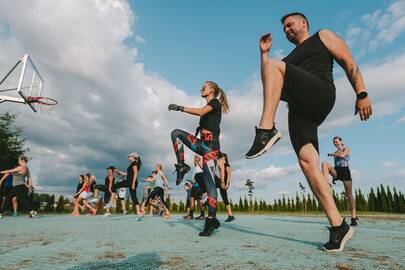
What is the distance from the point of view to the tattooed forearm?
8.00ft

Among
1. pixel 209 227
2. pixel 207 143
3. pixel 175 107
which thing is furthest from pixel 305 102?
pixel 209 227

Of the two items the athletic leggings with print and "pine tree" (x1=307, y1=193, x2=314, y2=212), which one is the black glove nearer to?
the athletic leggings with print

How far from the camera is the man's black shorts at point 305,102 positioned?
7.55 feet

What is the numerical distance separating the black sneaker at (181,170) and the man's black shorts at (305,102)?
170 centimetres

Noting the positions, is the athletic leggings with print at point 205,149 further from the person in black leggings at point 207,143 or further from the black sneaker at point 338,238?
the black sneaker at point 338,238

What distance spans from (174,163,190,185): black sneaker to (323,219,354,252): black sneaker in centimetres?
205

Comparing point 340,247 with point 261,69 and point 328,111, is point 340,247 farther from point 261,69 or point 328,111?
point 261,69

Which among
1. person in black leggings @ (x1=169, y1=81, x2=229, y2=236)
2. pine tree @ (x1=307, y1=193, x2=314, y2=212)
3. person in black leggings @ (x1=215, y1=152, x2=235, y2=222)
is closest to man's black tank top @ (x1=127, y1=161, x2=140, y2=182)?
person in black leggings @ (x1=215, y1=152, x2=235, y2=222)

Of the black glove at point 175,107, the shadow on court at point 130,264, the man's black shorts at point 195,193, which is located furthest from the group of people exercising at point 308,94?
the man's black shorts at point 195,193

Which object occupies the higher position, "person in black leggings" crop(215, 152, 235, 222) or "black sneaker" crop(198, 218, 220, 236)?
"person in black leggings" crop(215, 152, 235, 222)

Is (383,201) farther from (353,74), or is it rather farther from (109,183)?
(353,74)

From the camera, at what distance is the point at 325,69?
2.49 metres

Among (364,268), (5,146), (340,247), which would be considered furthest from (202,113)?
(5,146)

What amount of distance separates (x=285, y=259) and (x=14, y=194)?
1046 centimetres
